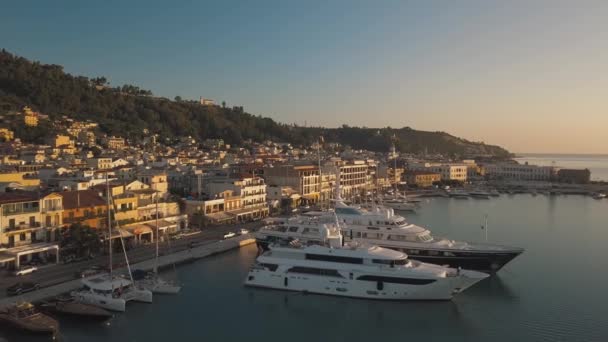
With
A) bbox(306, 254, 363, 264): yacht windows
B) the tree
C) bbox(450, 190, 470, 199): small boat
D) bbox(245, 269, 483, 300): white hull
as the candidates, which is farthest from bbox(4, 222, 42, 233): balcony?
bbox(450, 190, 470, 199): small boat

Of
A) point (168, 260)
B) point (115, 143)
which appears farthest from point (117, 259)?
point (115, 143)

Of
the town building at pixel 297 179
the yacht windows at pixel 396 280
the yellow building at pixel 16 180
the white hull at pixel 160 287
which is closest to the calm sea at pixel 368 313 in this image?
the white hull at pixel 160 287

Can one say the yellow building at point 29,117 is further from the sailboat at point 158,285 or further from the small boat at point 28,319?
the small boat at point 28,319

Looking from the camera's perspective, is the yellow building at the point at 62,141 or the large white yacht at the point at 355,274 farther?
the yellow building at the point at 62,141

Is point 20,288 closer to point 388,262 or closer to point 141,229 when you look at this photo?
point 141,229

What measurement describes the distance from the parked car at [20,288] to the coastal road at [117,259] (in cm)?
27

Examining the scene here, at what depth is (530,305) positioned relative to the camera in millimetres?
20156

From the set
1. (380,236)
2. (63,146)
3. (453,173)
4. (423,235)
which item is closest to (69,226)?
(380,236)

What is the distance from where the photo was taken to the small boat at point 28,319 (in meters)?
15.8

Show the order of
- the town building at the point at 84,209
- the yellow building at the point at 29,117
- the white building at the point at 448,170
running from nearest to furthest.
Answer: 1. the town building at the point at 84,209
2. the yellow building at the point at 29,117
3. the white building at the point at 448,170

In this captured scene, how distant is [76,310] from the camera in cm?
1742

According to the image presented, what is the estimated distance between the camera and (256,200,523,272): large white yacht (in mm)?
24156

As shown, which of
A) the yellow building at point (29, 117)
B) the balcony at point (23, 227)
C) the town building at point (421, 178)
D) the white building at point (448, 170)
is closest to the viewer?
the balcony at point (23, 227)

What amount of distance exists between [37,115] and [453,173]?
212 ft
